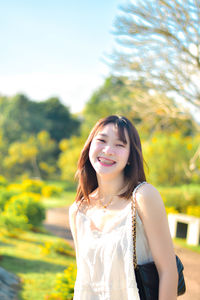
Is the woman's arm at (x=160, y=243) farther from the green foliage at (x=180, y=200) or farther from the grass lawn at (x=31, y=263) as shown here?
the green foliage at (x=180, y=200)

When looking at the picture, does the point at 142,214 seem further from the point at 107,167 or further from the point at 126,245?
Result: the point at 107,167

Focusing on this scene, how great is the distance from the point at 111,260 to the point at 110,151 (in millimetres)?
463

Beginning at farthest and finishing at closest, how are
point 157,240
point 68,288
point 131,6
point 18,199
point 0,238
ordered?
point 18,199
point 0,238
point 131,6
point 68,288
point 157,240

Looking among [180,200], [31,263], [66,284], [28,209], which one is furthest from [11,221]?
[180,200]

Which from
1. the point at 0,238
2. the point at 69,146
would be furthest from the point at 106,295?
the point at 69,146

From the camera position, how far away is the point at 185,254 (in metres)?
5.63

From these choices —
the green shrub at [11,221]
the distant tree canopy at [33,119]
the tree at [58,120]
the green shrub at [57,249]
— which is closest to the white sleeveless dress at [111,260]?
the green shrub at [57,249]

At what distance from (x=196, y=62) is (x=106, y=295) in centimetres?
467

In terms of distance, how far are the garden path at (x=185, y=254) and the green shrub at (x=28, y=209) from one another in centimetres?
71

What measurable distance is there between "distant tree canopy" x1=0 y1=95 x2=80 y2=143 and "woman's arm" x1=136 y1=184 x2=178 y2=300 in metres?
19.7

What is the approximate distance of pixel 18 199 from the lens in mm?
6355

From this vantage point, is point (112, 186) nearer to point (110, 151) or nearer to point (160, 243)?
point (110, 151)

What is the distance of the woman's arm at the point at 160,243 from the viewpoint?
118 cm

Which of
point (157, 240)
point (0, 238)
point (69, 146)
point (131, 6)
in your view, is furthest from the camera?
point (69, 146)
